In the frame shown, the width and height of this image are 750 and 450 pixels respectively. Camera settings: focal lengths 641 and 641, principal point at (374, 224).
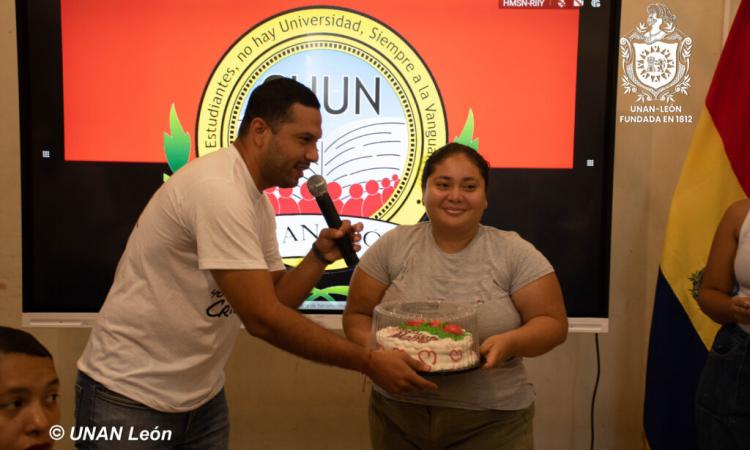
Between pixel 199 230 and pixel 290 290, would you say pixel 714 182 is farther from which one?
pixel 199 230

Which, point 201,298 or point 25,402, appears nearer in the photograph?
point 25,402

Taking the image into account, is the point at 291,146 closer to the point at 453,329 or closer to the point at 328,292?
the point at 453,329

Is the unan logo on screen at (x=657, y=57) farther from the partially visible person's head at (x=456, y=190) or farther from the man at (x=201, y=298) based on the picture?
the man at (x=201, y=298)

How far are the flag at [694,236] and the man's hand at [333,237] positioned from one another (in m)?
1.39

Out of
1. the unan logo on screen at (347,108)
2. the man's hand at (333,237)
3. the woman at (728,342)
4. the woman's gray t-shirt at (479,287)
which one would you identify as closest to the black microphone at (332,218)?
the man's hand at (333,237)

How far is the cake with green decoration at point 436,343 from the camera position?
170 cm

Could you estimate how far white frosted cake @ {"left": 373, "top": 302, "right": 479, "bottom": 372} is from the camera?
1.70 metres

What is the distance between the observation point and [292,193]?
9.01 feet

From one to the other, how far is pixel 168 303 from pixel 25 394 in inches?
21.4

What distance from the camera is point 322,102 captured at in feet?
8.90

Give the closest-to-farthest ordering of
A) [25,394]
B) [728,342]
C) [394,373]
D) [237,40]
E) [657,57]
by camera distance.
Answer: [25,394] < [394,373] < [728,342] < [237,40] < [657,57]

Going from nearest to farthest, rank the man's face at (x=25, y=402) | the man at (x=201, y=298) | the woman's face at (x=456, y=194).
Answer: the man's face at (x=25, y=402) < the man at (x=201, y=298) < the woman's face at (x=456, y=194)

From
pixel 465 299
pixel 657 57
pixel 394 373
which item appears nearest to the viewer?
pixel 394 373

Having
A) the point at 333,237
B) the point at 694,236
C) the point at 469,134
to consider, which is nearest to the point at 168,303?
the point at 333,237
